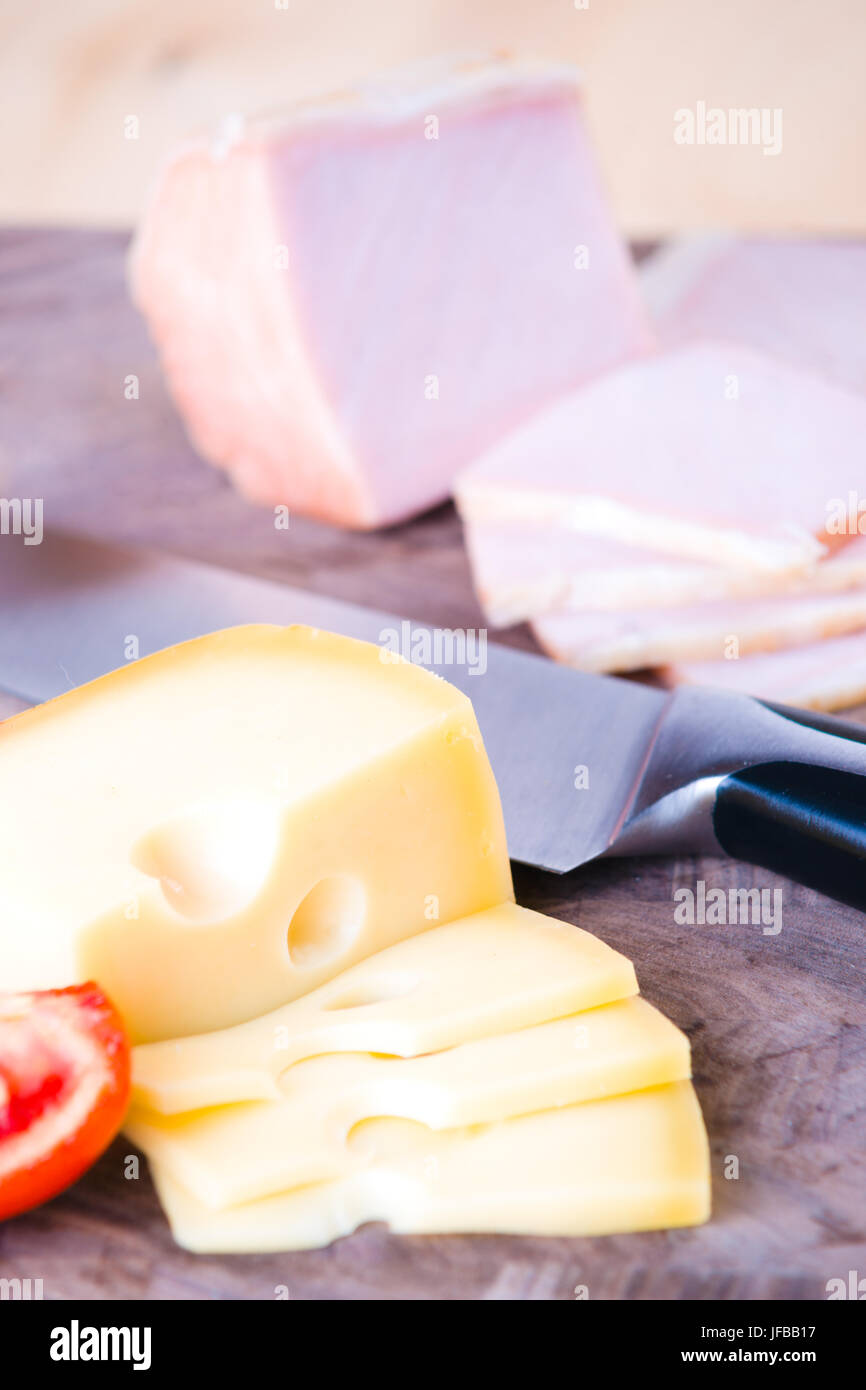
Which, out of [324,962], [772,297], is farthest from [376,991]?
[772,297]

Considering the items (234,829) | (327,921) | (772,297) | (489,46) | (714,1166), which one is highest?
(489,46)

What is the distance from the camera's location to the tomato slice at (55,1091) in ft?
3.24

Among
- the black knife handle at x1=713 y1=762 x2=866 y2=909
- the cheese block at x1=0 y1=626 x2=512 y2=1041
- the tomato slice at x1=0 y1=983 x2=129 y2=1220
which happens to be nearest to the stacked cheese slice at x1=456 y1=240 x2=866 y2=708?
the black knife handle at x1=713 y1=762 x2=866 y2=909

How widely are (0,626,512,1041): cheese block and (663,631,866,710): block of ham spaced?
1.92 ft

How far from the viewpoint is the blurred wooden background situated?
368 cm

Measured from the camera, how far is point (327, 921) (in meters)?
1.25

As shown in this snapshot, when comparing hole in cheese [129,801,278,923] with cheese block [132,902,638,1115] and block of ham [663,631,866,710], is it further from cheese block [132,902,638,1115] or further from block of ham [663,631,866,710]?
block of ham [663,631,866,710]

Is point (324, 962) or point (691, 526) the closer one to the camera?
point (324, 962)

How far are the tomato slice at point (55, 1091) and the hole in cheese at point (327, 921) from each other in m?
0.23

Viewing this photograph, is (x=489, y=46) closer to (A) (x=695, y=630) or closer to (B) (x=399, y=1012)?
(A) (x=695, y=630)

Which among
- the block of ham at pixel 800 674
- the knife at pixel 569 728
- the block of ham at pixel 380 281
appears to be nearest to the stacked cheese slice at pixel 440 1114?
the knife at pixel 569 728

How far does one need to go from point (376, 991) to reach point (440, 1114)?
6.3 inches

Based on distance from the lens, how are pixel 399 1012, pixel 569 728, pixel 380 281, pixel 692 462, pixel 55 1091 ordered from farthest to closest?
pixel 380 281
pixel 692 462
pixel 569 728
pixel 399 1012
pixel 55 1091

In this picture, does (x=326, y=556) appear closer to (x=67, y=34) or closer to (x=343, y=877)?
(x=343, y=877)
